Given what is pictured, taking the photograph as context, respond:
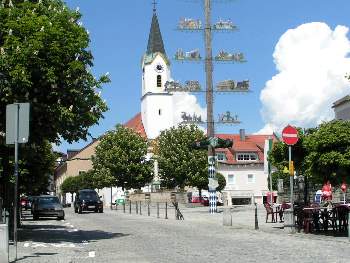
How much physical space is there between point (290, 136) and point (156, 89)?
105 metres

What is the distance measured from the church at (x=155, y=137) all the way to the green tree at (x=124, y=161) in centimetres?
248

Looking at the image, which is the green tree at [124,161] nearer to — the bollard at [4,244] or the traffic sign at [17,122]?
the traffic sign at [17,122]

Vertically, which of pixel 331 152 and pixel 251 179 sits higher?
pixel 251 179

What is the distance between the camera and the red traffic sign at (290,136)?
20.9 meters

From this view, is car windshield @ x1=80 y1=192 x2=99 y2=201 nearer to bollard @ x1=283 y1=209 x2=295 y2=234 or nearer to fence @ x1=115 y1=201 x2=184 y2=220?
fence @ x1=115 y1=201 x2=184 y2=220

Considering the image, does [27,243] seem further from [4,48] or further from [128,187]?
[128,187]

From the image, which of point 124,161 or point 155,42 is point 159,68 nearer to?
point 155,42

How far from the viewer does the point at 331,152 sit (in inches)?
733

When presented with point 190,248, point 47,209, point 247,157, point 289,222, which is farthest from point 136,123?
point 190,248

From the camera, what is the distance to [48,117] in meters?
19.1

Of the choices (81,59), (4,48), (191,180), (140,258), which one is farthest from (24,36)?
(191,180)

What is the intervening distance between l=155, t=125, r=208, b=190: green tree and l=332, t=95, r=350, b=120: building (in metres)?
17.7

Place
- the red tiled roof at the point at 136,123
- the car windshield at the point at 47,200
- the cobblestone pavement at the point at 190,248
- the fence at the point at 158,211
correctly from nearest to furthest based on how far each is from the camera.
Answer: the cobblestone pavement at the point at 190,248, the fence at the point at 158,211, the car windshield at the point at 47,200, the red tiled roof at the point at 136,123

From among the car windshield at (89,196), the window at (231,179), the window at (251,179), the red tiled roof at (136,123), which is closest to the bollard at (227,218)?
the car windshield at (89,196)
